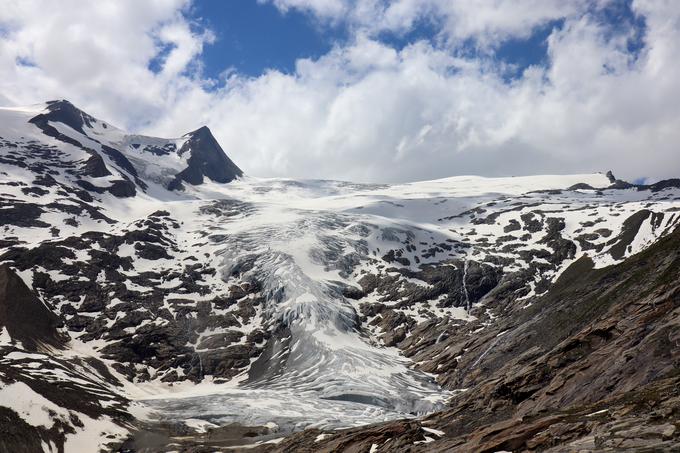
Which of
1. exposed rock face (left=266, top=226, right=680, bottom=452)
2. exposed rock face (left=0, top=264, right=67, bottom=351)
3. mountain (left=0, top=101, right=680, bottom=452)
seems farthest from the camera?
exposed rock face (left=0, top=264, right=67, bottom=351)

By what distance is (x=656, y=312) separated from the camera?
52.8 metres

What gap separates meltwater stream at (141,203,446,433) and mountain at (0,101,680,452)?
0.60m

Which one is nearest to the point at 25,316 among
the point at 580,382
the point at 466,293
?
the point at 466,293

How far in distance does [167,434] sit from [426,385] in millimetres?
52249

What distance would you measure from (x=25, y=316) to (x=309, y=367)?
231 ft

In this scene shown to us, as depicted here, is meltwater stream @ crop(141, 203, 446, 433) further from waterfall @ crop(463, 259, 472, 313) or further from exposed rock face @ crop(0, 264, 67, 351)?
exposed rock face @ crop(0, 264, 67, 351)

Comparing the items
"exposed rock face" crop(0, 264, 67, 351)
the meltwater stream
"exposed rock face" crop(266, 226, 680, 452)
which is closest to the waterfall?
the meltwater stream

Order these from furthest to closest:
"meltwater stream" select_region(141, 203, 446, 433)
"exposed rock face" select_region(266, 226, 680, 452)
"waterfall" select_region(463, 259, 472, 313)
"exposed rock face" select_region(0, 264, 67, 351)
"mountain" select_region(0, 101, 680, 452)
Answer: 1. "waterfall" select_region(463, 259, 472, 313)
2. "exposed rock face" select_region(0, 264, 67, 351)
3. "meltwater stream" select_region(141, 203, 446, 433)
4. "mountain" select_region(0, 101, 680, 452)
5. "exposed rock face" select_region(266, 226, 680, 452)

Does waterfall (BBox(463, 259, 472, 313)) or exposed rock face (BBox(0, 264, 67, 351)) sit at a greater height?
exposed rock face (BBox(0, 264, 67, 351))

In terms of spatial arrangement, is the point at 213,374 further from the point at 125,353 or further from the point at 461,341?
the point at 461,341

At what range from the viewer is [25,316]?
124m

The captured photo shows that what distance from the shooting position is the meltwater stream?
95500 millimetres

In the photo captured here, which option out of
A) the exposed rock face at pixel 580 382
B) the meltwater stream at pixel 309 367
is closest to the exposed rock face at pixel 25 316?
the meltwater stream at pixel 309 367

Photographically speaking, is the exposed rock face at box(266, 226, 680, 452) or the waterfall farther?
the waterfall
